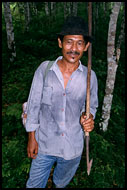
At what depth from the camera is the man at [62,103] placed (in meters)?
2.25

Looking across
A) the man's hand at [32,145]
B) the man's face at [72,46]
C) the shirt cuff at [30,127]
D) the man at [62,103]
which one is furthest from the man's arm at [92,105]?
the man's hand at [32,145]

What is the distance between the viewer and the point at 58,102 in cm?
245

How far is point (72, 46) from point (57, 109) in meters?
1.02

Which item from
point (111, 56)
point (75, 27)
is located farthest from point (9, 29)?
point (75, 27)

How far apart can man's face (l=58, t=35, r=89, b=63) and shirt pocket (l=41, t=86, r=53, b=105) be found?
1.82 ft

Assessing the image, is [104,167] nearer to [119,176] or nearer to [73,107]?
[119,176]

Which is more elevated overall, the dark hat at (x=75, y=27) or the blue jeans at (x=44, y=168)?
the dark hat at (x=75, y=27)

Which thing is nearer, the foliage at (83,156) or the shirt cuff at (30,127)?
the shirt cuff at (30,127)

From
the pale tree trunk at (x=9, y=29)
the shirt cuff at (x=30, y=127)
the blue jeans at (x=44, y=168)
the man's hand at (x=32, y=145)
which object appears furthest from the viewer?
the pale tree trunk at (x=9, y=29)

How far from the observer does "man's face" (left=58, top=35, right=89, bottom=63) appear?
86.7 inches

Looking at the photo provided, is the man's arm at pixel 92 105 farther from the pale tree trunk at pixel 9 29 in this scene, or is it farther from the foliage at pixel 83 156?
the pale tree trunk at pixel 9 29

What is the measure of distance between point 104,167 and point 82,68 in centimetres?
332

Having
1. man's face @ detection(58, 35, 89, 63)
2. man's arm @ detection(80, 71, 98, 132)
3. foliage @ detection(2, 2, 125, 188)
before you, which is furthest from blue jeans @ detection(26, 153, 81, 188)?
man's face @ detection(58, 35, 89, 63)

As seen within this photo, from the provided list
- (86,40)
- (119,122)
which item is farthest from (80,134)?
(119,122)
